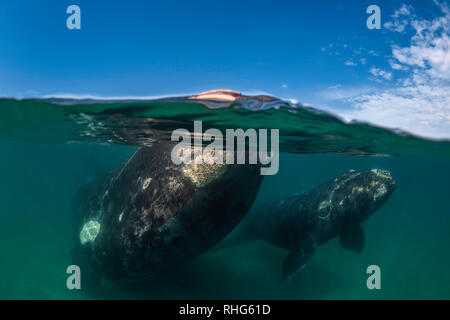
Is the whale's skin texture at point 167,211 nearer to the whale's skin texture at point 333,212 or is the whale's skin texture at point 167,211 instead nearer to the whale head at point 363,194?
the whale's skin texture at point 333,212

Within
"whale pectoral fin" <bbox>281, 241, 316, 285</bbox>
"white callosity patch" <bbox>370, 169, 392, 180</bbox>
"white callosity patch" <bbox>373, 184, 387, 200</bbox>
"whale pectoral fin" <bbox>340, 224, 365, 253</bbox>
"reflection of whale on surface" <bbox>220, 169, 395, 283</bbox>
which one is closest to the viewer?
"whale pectoral fin" <bbox>281, 241, 316, 285</bbox>

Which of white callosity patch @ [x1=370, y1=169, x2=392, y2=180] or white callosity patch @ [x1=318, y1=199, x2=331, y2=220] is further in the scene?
white callosity patch @ [x1=370, y1=169, x2=392, y2=180]

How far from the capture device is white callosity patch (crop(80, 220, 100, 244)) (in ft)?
28.3

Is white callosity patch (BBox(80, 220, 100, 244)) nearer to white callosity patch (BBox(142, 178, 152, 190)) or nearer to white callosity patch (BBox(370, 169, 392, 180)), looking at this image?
white callosity patch (BBox(142, 178, 152, 190))

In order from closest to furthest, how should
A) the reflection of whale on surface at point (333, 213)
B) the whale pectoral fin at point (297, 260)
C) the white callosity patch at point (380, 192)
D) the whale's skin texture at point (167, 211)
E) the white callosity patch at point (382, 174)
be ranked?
the whale's skin texture at point (167, 211) < the whale pectoral fin at point (297, 260) < the reflection of whale on surface at point (333, 213) < the white callosity patch at point (380, 192) < the white callosity patch at point (382, 174)

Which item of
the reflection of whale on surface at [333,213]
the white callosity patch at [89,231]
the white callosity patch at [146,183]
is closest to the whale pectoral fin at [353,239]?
the reflection of whale on surface at [333,213]

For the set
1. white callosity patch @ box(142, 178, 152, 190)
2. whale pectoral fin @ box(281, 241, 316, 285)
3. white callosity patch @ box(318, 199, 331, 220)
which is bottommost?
whale pectoral fin @ box(281, 241, 316, 285)

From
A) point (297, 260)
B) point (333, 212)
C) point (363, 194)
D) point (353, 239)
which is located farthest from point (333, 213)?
point (297, 260)

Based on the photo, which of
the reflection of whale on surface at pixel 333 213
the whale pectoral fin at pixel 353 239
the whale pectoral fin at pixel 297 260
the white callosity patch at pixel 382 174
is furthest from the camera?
the whale pectoral fin at pixel 353 239

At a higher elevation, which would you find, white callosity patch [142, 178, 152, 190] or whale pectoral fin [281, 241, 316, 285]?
white callosity patch [142, 178, 152, 190]

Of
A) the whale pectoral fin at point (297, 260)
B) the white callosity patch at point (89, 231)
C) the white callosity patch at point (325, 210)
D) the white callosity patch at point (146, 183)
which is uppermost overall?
the white callosity patch at point (146, 183)

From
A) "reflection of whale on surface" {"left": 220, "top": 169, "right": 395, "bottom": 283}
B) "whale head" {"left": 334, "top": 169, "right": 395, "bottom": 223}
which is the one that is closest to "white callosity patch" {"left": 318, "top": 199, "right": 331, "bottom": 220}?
"reflection of whale on surface" {"left": 220, "top": 169, "right": 395, "bottom": 283}

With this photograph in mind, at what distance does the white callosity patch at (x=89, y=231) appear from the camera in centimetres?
863
